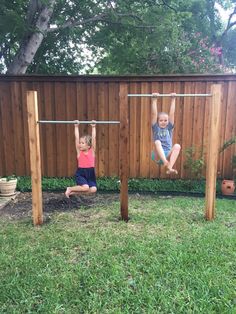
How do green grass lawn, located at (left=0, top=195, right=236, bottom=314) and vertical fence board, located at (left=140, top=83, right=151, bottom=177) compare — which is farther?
vertical fence board, located at (left=140, top=83, right=151, bottom=177)

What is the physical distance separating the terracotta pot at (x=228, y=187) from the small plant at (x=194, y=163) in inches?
21.5

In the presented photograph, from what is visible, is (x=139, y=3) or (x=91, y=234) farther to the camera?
(x=139, y=3)

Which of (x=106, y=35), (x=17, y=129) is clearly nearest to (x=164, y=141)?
(x=17, y=129)

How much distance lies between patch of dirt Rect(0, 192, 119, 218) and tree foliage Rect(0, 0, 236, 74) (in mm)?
3554

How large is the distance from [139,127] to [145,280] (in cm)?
384

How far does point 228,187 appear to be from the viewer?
554 centimetres

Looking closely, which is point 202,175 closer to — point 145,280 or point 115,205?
point 115,205

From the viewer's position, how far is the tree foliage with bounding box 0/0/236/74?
681 centimetres

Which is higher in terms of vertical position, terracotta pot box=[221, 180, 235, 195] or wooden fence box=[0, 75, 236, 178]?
wooden fence box=[0, 75, 236, 178]

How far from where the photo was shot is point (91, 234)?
12.1 ft

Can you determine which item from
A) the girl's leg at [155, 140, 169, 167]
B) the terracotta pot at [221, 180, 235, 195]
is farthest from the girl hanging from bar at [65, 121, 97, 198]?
the terracotta pot at [221, 180, 235, 195]

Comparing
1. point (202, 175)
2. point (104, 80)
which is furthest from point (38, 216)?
point (202, 175)

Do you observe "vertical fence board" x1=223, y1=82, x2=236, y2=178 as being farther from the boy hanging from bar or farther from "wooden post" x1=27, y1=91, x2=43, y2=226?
"wooden post" x1=27, y1=91, x2=43, y2=226

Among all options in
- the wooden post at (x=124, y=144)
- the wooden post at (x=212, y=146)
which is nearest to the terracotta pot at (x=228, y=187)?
the wooden post at (x=212, y=146)
